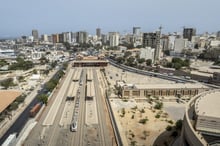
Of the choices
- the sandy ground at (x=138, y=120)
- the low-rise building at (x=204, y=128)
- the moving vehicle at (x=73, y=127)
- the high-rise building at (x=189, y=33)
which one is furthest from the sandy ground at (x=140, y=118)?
the high-rise building at (x=189, y=33)

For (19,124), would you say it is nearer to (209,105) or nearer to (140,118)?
(140,118)

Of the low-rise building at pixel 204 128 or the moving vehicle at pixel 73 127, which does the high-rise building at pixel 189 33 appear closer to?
the moving vehicle at pixel 73 127

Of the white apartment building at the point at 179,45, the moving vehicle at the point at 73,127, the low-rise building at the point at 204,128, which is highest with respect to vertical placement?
the white apartment building at the point at 179,45

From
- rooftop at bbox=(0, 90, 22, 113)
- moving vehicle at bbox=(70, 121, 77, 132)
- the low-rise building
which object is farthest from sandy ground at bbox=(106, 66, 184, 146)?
rooftop at bbox=(0, 90, 22, 113)

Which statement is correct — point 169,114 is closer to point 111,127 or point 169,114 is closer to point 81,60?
point 111,127

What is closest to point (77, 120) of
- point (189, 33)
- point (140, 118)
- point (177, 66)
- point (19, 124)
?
point (19, 124)

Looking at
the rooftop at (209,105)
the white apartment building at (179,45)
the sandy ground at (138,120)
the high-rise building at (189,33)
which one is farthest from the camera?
the high-rise building at (189,33)
